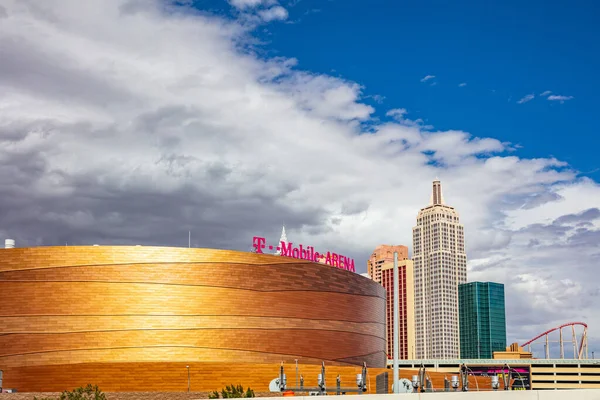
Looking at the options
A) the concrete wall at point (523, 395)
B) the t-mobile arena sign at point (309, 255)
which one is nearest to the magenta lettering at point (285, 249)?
the t-mobile arena sign at point (309, 255)

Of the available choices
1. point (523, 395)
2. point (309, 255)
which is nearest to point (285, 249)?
point (309, 255)

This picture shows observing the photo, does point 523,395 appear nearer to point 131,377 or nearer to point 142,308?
point 131,377

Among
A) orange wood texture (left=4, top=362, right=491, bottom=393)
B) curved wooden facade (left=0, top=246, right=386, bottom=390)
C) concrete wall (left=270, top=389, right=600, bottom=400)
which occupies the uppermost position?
curved wooden facade (left=0, top=246, right=386, bottom=390)

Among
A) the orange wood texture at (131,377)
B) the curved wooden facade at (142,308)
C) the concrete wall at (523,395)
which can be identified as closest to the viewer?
the concrete wall at (523,395)

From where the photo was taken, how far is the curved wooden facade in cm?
7162

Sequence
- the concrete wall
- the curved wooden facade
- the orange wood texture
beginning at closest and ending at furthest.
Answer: the concrete wall
the orange wood texture
the curved wooden facade

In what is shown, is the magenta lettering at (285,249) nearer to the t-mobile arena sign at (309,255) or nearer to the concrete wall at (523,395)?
the t-mobile arena sign at (309,255)

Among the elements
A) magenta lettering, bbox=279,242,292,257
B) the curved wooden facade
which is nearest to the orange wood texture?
the curved wooden facade

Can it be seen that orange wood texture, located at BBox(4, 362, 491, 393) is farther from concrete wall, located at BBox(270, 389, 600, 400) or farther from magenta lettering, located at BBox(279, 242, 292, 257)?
concrete wall, located at BBox(270, 389, 600, 400)

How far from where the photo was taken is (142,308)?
73062 mm

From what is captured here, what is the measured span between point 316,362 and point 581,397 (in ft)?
215

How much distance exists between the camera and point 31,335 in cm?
7150

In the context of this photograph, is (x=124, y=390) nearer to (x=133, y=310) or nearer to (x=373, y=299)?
(x=133, y=310)

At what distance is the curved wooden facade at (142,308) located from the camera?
235ft
